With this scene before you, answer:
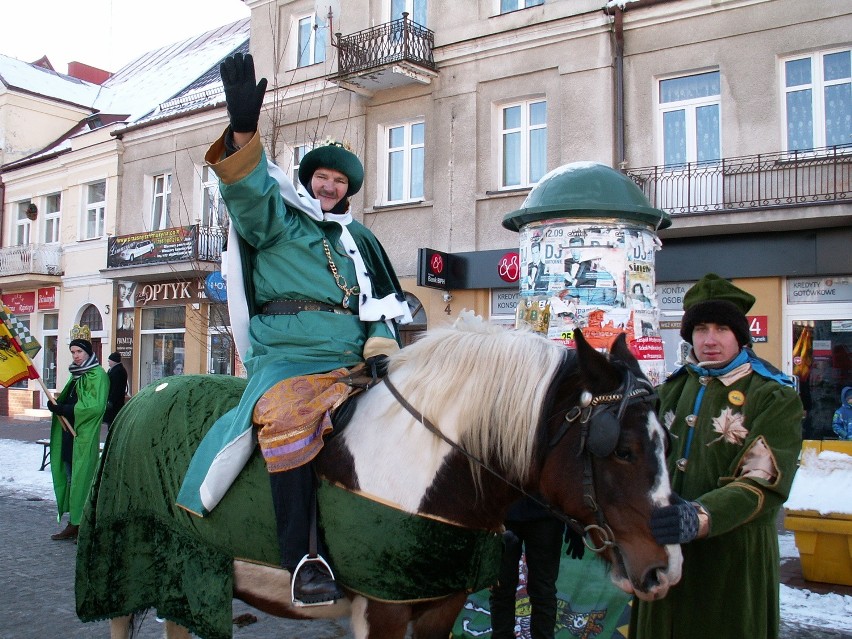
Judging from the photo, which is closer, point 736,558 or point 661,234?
point 736,558

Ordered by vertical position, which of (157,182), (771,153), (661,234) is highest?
(157,182)

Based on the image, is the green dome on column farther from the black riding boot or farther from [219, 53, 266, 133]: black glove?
the black riding boot

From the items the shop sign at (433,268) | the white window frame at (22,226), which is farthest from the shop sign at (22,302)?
the shop sign at (433,268)

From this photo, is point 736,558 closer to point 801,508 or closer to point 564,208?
point 564,208

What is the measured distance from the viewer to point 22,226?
24.0 meters

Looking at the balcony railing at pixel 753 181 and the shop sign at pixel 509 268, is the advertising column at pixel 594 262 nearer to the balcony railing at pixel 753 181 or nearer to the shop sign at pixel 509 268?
the balcony railing at pixel 753 181

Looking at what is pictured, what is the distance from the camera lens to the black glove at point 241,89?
2.36 m

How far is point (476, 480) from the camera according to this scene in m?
2.39

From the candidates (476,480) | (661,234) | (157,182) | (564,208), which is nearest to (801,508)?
(564,208)

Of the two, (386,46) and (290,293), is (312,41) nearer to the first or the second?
(386,46)

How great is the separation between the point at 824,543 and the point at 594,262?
293cm

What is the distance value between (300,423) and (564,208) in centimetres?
295

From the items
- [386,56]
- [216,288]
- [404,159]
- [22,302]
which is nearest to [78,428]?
[216,288]

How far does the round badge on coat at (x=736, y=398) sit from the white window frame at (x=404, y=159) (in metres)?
12.2
